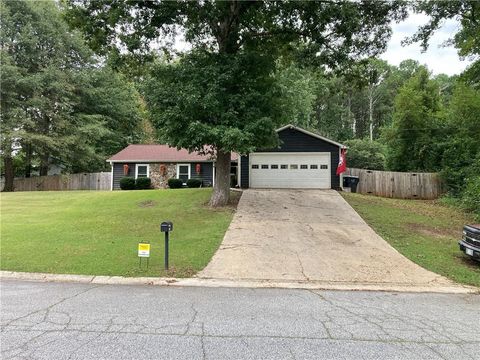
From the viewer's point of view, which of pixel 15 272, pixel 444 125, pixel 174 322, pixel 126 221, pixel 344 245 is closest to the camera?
pixel 174 322

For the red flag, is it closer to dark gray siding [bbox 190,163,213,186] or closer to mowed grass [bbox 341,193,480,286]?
mowed grass [bbox 341,193,480,286]

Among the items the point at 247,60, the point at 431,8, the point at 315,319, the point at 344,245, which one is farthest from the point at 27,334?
the point at 431,8

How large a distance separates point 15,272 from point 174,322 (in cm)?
464

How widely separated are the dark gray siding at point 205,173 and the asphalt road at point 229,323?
1925cm

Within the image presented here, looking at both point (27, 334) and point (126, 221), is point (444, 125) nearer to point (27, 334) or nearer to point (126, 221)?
point (126, 221)

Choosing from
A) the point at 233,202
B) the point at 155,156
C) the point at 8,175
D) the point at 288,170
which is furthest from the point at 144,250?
the point at 8,175

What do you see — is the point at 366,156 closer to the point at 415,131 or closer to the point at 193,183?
the point at 415,131

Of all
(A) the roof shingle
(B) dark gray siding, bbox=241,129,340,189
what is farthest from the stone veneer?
(B) dark gray siding, bbox=241,129,340,189

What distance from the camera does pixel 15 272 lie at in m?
7.49

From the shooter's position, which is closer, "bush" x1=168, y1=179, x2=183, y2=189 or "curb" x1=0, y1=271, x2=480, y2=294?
"curb" x1=0, y1=271, x2=480, y2=294

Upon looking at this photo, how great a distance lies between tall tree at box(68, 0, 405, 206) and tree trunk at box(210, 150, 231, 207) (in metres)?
0.04

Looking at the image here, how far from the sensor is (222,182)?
1555cm

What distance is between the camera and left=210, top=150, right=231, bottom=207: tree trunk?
1537 centimetres

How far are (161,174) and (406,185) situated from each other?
1635 centimetres
